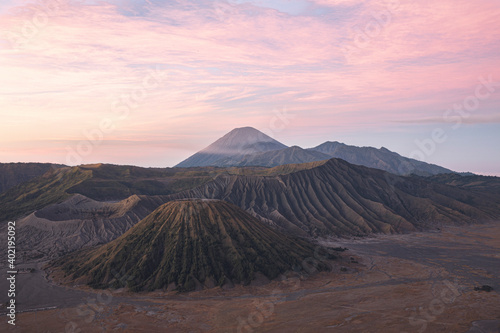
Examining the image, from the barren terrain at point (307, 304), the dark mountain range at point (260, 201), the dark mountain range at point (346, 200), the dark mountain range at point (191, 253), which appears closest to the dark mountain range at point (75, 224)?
the dark mountain range at point (260, 201)

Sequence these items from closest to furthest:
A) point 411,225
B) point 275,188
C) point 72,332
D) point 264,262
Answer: point 72,332, point 264,262, point 411,225, point 275,188

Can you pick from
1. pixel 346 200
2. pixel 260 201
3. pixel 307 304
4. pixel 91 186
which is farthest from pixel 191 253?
pixel 91 186

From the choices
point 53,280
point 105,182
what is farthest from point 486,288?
point 105,182

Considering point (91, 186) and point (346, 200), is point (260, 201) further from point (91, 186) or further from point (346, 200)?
point (91, 186)

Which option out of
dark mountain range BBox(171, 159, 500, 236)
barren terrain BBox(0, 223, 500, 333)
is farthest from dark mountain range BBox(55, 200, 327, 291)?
dark mountain range BBox(171, 159, 500, 236)

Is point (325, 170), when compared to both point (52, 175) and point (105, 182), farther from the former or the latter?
point (52, 175)

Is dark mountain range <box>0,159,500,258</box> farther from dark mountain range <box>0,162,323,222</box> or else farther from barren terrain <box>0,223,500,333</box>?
barren terrain <box>0,223,500,333</box>
